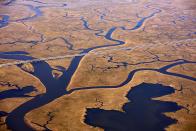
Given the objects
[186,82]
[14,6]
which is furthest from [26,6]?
[186,82]

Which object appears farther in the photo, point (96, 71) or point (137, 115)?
→ point (96, 71)

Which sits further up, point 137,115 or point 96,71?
point 96,71

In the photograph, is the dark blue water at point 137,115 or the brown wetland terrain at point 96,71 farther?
the brown wetland terrain at point 96,71

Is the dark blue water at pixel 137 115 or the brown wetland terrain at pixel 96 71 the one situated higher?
the brown wetland terrain at pixel 96 71
